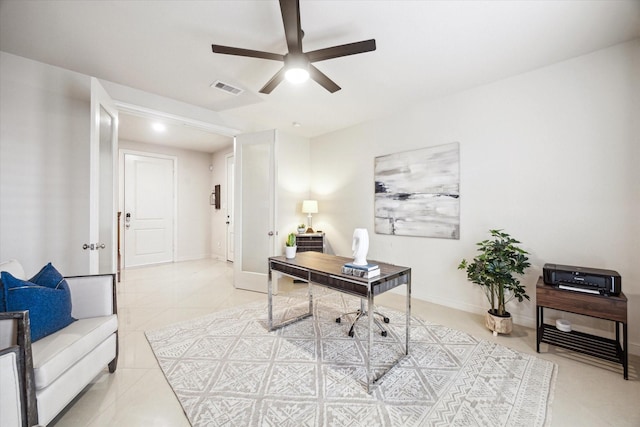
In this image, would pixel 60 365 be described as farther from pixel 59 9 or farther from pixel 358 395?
pixel 59 9

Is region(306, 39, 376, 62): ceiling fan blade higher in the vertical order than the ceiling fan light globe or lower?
higher

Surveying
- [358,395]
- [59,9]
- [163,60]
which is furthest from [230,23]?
[358,395]

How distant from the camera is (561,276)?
2.23m

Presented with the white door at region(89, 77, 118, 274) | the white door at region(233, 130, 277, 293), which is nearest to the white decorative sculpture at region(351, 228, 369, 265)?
the white door at region(233, 130, 277, 293)

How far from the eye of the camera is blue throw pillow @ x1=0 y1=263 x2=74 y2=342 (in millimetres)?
1449

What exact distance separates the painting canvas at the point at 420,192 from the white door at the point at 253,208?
1687 millimetres

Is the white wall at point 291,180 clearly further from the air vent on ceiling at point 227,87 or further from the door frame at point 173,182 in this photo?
the door frame at point 173,182

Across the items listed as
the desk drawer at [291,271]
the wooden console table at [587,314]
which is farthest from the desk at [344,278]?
the wooden console table at [587,314]

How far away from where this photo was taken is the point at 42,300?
5.04 feet

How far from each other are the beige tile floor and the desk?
39.7 inches

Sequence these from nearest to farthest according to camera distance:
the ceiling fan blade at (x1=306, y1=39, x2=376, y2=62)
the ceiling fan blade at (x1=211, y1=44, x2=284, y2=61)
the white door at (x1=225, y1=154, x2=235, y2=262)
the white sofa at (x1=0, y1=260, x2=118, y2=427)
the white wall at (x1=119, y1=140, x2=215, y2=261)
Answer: the white sofa at (x1=0, y1=260, x2=118, y2=427), the ceiling fan blade at (x1=306, y1=39, x2=376, y2=62), the ceiling fan blade at (x1=211, y1=44, x2=284, y2=61), the white door at (x1=225, y1=154, x2=235, y2=262), the white wall at (x1=119, y1=140, x2=215, y2=261)

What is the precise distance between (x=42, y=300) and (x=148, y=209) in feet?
15.8

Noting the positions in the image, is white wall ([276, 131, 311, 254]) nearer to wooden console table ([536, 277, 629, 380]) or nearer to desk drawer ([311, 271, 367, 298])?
desk drawer ([311, 271, 367, 298])

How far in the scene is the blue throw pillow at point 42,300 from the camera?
1.45m
